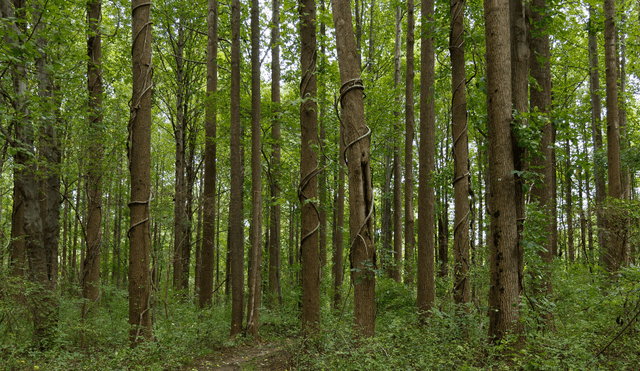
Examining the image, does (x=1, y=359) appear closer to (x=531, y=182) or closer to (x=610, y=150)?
(x=531, y=182)

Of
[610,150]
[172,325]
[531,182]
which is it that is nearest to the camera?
[531,182]

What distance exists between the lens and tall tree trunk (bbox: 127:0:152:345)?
5.18 m

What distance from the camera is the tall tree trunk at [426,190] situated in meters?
7.58

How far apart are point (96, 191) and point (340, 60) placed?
6.43 meters

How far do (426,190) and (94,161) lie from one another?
6976mm

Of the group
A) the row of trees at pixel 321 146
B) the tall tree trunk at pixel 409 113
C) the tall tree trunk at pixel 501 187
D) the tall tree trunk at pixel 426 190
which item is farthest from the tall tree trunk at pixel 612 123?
the tall tree trunk at pixel 501 187

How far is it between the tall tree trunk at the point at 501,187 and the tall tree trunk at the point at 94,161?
728 cm

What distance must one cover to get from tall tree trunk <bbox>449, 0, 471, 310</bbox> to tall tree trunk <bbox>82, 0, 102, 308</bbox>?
6.97 meters

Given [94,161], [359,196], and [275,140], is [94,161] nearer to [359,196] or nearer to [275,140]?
[275,140]

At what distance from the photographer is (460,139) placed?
6270mm

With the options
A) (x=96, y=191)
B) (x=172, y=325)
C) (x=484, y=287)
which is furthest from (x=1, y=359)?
(x=484, y=287)

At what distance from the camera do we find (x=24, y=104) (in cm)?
645

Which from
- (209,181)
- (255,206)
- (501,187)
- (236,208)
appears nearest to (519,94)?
(501,187)

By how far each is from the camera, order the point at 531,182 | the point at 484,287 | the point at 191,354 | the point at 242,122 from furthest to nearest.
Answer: the point at 242,122, the point at 191,354, the point at 484,287, the point at 531,182
